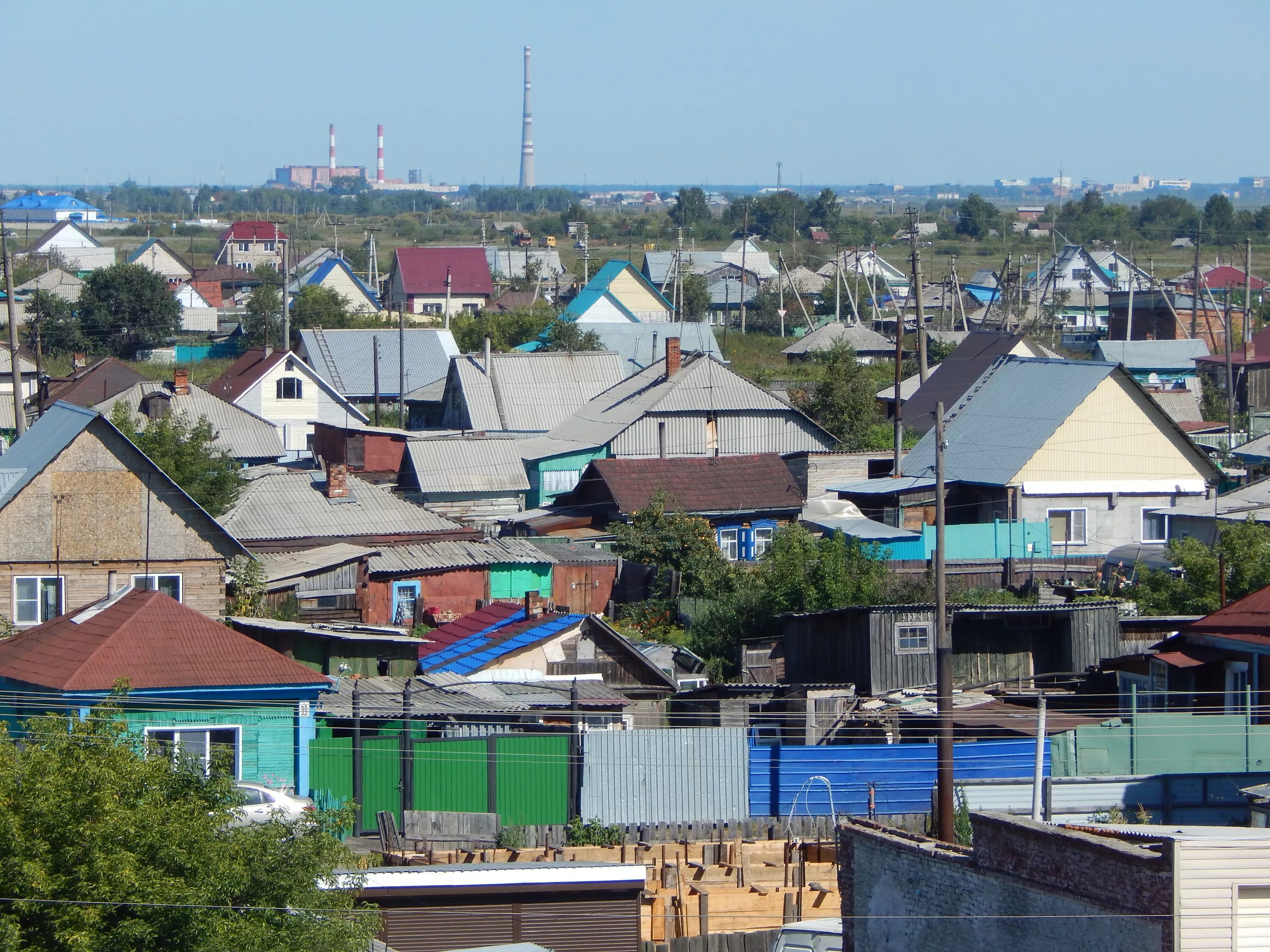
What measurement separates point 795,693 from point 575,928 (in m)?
6.71

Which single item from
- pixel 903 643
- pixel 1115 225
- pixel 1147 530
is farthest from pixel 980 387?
pixel 1115 225

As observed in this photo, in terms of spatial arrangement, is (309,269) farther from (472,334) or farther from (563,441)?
(563,441)

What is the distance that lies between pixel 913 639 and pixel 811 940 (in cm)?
924

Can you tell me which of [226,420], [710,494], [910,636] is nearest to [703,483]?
[710,494]


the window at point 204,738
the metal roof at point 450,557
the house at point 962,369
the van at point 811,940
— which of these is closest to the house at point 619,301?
the house at point 962,369

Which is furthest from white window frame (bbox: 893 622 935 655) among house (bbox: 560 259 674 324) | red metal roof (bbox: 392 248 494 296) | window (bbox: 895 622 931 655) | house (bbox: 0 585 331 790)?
red metal roof (bbox: 392 248 494 296)

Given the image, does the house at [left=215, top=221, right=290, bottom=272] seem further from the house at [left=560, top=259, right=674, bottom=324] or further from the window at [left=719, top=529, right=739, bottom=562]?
the window at [left=719, top=529, right=739, bottom=562]

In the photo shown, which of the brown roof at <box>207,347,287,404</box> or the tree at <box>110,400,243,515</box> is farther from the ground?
the brown roof at <box>207,347,287,404</box>

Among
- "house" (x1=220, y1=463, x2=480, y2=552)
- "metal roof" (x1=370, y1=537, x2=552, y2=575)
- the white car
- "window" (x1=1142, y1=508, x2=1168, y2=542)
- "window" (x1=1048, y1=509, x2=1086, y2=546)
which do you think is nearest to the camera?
the white car

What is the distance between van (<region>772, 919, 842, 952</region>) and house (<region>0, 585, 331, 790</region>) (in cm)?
637

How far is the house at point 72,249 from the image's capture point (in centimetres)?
9756

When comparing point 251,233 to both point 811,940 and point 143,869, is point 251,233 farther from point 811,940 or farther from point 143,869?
point 143,869

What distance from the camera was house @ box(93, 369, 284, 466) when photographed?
→ 131ft

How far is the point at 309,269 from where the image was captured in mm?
85375
